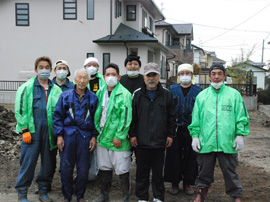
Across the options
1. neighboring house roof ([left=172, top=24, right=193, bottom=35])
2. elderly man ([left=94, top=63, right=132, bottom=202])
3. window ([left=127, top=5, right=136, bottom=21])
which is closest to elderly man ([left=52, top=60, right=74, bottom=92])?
elderly man ([left=94, top=63, right=132, bottom=202])

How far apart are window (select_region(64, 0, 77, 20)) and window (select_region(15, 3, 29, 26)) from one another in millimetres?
2714

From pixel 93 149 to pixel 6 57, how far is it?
1797 centimetres

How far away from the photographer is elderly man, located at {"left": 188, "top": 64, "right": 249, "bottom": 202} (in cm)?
375

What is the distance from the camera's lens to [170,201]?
14.1 ft

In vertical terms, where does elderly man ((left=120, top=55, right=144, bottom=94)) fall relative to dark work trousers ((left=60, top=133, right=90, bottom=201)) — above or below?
above

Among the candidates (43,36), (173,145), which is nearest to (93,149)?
(173,145)

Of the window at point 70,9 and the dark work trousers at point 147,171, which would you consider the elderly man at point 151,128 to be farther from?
the window at point 70,9

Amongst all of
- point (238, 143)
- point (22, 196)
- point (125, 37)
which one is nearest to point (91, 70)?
point (22, 196)

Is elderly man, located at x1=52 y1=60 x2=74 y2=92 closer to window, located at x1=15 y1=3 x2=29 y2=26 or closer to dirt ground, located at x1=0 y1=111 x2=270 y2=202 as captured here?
dirt ground, located at x1=0 y1=111 x2=270 y2=202

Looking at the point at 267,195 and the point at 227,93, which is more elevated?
the point at 227,93

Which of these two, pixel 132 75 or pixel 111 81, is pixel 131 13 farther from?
pixel 111 81

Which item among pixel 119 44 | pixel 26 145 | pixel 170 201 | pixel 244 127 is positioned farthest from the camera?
pixel 119 44

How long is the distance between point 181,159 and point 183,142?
29cm

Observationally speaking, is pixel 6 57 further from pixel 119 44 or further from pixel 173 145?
pixel 173 145
